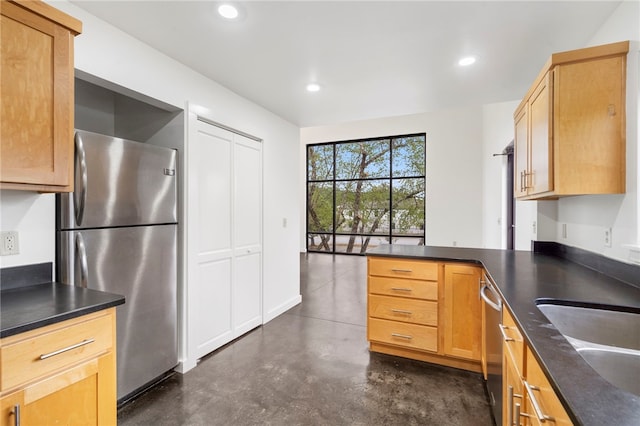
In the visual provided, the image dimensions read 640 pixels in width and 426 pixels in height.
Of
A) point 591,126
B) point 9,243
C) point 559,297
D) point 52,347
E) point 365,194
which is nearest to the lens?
point 52,347

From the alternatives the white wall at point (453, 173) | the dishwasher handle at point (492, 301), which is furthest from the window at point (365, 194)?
the dishwasher handle at point (492, 301)

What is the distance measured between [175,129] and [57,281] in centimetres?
134

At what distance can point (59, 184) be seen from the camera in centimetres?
143

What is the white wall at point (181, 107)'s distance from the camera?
1588mm

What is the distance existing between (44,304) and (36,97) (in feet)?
3.03

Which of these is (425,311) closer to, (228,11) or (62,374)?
(62,374)

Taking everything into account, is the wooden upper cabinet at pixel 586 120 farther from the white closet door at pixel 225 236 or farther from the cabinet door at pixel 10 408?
the cabinet door at pixel 10 408

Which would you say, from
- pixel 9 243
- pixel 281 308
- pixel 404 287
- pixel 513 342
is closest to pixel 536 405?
pixel 513 342

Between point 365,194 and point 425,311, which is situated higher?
point 365,194

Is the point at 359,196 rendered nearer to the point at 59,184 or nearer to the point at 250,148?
the point at 250,148

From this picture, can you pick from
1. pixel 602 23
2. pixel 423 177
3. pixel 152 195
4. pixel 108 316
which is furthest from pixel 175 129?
pixel 423 177

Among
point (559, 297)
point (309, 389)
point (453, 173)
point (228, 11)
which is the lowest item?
point (309, 389)

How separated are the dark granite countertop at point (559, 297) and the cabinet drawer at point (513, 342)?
0.29 ft

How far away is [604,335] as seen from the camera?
1.30 m
